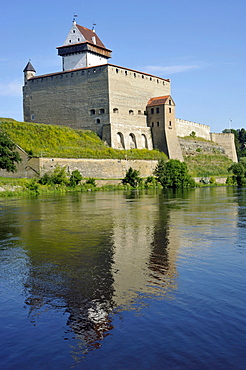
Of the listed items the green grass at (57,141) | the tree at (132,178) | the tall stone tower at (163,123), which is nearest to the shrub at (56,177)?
the green grass at (57,141)

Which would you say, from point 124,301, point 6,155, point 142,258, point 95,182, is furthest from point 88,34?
point 124,301

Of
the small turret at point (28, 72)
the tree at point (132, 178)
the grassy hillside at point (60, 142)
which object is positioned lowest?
the tree at point (132, 178)

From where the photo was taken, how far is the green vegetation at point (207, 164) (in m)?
44.6

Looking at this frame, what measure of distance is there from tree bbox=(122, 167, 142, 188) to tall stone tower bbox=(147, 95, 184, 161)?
7.26 meters

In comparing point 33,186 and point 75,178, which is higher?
point 75,178

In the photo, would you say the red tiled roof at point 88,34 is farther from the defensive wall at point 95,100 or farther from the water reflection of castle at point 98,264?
the water reflection of castle at point 98,264

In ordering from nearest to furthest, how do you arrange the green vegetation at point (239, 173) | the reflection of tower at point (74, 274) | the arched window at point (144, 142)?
the reflection of tower at point (74, 274)
the green vegetation at point (239, 173)
the arched window at point (144, 142)

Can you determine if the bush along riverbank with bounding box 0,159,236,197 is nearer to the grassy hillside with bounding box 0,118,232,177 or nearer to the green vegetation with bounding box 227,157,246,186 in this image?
the green vegetation with bounding box 227,157,246,186

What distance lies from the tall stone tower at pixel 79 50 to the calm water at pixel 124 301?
33790 millimetres

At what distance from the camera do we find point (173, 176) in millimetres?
36688

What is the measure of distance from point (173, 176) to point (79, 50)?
1502 cm

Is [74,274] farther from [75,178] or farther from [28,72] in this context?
[28,72]

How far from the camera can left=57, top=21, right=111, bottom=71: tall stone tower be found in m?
41.7

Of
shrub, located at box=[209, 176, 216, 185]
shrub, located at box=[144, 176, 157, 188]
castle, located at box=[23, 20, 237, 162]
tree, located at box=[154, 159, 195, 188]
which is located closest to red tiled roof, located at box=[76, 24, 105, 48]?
castle, located at box=[23, 20, 237, 162]
